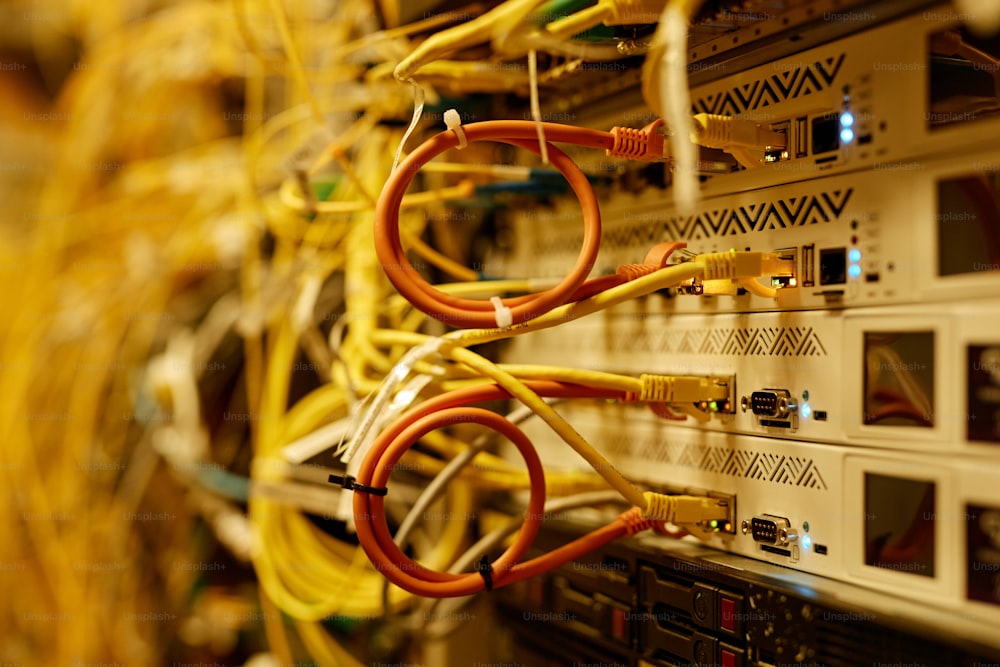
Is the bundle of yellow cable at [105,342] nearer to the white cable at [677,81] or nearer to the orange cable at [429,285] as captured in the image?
the orange cable at [429,285]

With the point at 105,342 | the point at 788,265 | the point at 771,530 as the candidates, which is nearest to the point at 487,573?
the point at 771,530

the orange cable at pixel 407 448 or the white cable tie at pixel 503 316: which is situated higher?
the white cable tie at pixel 503 316

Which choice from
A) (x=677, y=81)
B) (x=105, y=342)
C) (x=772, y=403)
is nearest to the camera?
(x=677, y=81)

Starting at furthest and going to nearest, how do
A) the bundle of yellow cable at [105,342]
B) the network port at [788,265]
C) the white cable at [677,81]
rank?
the bundle of yellow cable at [105,342], the network port at [788,265], the white cable at [677,81]

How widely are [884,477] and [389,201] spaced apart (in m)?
0.40

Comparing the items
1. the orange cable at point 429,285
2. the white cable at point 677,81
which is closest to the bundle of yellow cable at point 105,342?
the orange cable at point 429,285

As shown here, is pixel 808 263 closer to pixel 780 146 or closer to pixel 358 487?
pixel 780 146

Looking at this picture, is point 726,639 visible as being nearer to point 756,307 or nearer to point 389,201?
point 756,307

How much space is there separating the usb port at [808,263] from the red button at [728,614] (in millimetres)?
258

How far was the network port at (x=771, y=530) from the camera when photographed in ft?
1.92

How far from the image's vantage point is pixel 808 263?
0.57 m

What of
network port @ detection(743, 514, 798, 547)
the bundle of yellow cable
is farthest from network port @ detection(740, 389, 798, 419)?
the bundle of yellow cable

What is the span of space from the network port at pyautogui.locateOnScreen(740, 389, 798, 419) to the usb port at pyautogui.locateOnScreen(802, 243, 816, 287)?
0.09m

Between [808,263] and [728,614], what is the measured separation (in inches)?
11.2
